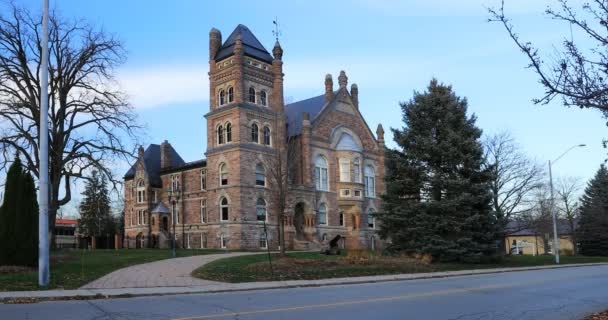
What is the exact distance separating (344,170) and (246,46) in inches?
557

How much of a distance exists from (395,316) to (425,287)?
278 inches

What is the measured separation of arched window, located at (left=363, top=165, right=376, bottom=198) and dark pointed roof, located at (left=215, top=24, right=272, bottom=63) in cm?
1511

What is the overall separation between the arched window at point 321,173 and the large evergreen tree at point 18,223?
1151 inches

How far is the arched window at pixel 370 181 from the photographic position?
5294cm

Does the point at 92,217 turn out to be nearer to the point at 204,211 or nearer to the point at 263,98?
the point at 204,211

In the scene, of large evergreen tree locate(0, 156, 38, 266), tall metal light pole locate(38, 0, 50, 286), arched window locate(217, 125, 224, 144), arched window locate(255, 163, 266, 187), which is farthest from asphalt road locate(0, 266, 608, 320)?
arched window locate(217, 125, 224, 144)

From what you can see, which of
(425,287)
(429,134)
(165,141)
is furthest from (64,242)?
(425,287)

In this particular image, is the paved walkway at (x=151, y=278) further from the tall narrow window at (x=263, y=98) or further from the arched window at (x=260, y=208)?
the tall narrow window at (x=263, y=98)

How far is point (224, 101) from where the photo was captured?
44.2 m

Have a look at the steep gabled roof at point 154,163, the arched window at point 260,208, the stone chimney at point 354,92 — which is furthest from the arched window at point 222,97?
the stone chimney at point 354,92

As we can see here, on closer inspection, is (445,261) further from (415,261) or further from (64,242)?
(64,242)

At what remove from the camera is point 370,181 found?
5359 cm

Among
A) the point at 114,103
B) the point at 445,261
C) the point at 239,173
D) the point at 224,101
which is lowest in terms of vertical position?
the point at 445,261

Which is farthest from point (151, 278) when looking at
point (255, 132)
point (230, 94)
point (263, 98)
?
point (263, 98)
